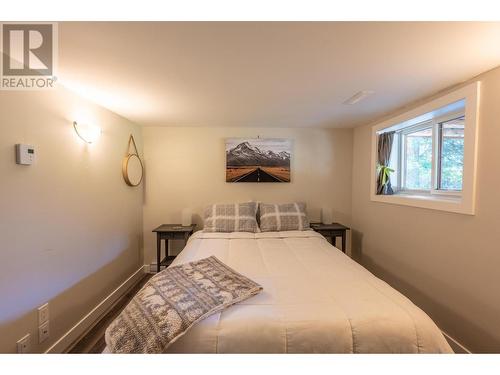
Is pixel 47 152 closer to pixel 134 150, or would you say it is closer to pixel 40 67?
pixel 40 67

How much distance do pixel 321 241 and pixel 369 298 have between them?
3.83ft

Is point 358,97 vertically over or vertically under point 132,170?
over

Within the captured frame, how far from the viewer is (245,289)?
4.29ft

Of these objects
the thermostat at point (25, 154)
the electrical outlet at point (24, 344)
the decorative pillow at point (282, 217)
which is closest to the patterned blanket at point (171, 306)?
the electrical outlet at point (24, 344)

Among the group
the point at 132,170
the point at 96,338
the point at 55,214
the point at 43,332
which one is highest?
the point at 132,170

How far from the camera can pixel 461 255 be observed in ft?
5.44

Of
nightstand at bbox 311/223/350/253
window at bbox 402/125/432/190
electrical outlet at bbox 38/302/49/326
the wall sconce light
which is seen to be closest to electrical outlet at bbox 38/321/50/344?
electrical outlet at bbox 38/302/49/326

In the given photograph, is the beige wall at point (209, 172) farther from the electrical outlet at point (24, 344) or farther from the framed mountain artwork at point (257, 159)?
the electrical outlet at point (24, 344)

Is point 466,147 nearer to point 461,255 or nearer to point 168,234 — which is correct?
point 461,255

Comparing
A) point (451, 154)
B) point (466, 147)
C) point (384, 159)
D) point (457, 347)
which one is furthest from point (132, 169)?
point (457, 347)

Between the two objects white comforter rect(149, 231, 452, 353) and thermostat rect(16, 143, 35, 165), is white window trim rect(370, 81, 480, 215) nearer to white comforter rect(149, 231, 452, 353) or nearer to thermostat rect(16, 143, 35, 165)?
white comforter rect(149, 231, 452, 353)

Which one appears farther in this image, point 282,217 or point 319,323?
point 282,217

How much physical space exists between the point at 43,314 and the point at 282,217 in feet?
7.21

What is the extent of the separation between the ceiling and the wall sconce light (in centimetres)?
26
